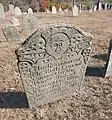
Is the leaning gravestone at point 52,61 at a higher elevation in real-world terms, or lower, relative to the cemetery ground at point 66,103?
higher

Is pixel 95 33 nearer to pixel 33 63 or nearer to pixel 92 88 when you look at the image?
pixel 92 88

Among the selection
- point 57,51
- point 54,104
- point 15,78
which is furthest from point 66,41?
point 15,78

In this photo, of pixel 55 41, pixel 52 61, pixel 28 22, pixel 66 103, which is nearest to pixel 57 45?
pixel 55 41

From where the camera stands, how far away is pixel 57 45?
4.60 m

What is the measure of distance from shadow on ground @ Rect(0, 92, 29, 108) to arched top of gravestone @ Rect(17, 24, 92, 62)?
3.67ft

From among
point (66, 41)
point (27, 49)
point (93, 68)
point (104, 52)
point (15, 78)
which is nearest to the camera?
point (27, 49)

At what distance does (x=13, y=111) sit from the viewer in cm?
490

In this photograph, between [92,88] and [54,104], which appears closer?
[54,104]

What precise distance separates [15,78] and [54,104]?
5.07 feet

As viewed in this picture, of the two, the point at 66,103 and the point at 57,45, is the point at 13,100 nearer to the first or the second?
the point at 66,103

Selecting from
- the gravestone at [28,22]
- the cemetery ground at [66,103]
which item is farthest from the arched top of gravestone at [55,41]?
the gravestone at [28,22]

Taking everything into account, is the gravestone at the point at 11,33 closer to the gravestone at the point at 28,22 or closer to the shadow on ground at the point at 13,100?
the gravestone at the point at 28,22

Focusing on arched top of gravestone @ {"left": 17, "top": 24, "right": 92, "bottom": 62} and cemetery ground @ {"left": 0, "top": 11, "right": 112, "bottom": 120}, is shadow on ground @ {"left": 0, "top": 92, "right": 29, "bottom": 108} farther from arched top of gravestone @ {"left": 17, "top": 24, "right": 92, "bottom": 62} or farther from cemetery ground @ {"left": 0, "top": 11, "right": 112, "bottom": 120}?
arched top of gravestone @ {"left": 17, "top": 24, "right": 92, "bottom": 62}

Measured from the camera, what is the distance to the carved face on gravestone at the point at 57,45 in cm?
449
